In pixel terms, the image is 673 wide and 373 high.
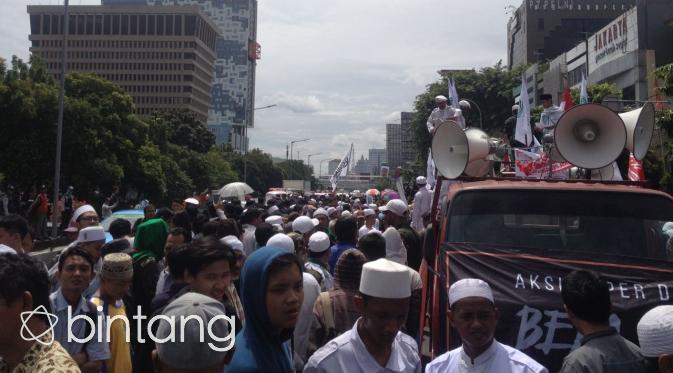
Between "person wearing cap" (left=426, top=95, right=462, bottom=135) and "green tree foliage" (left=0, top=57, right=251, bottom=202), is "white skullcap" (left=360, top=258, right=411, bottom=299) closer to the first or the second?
"person wearing cap" (left=426, top=95, right=462, bottom=135)

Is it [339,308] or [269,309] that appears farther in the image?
[339,308]

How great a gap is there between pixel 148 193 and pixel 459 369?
36.3 meters

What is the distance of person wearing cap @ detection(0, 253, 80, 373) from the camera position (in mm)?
2689

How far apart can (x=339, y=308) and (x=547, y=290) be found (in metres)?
1.45

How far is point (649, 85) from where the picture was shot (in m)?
35.0

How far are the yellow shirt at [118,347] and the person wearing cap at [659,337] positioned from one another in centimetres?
309

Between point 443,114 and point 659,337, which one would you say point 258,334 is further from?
point 443,114

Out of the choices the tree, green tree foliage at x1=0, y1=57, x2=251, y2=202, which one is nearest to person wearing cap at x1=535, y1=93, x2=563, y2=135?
green tree foliage at x1=0, y1=57, x2=251, y2=202

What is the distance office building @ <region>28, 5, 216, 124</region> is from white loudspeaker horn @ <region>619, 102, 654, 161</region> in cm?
12822

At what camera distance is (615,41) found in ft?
135

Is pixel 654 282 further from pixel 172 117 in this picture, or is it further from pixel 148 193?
pixel 172 117

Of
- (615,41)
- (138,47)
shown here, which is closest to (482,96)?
(615,41)

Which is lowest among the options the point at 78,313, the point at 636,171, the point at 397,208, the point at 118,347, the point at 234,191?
the point at 118,347

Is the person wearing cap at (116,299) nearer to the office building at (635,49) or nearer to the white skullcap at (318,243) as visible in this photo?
the white skullcap at (318,243)
